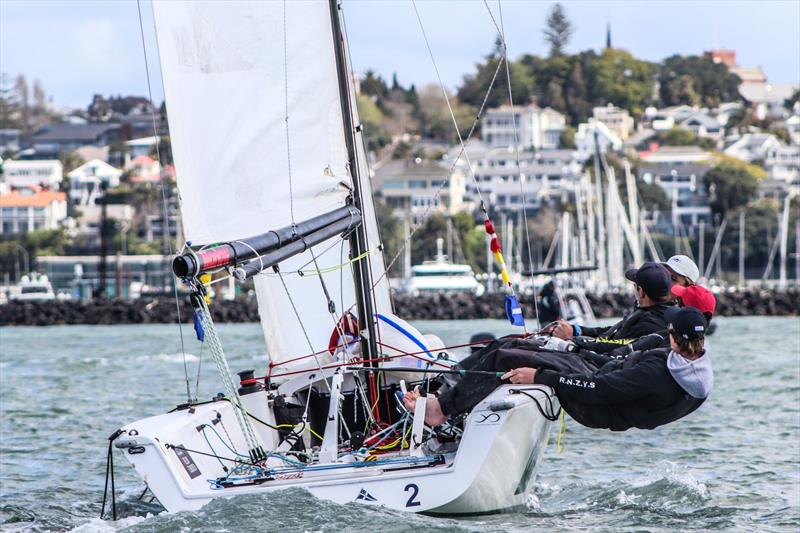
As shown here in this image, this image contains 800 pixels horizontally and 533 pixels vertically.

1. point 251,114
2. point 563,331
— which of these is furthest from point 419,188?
point 563,331

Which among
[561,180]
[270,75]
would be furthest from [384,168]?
[270,75]


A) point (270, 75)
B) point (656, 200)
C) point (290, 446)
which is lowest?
point (656, 200)

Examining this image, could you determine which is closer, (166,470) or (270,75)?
(166,470)

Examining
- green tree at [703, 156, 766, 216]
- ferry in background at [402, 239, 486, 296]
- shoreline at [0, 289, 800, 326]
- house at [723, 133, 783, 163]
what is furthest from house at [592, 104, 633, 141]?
shoreline at [0, 289, 800, 326]

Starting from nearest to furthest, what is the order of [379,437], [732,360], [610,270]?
[379,437] → [732,360] → [610,270]

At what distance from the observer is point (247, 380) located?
33.6 ft

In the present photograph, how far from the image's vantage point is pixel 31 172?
137500 mm

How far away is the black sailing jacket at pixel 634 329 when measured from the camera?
30.1ft

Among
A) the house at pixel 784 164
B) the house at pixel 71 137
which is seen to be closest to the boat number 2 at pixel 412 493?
the house at pixel 784 164

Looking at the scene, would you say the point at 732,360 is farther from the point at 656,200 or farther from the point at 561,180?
the point at 561,180

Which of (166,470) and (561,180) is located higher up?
(166,470)

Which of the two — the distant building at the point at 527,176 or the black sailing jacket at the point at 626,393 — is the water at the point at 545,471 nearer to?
the black sailing jacket at the point at 626,393

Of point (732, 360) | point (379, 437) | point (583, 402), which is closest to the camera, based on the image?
point (583, 402)

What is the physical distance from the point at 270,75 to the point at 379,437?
9.88 feet
